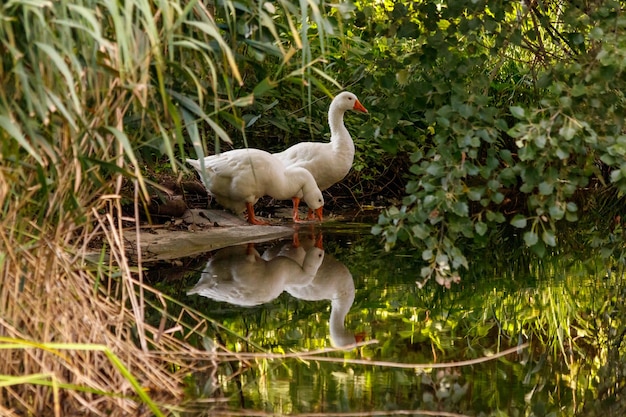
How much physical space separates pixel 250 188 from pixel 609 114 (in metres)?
4.03

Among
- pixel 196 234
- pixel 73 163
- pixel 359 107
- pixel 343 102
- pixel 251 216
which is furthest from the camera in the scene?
pixel 359 107

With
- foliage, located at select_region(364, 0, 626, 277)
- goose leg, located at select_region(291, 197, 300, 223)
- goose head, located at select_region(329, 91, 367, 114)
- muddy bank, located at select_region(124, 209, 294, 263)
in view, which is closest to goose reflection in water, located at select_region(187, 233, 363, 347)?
muddy bank, located at select_region(124, 209, 294, 263)

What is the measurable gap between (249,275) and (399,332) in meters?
1.73

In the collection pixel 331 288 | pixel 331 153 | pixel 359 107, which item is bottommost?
pixel 331 288

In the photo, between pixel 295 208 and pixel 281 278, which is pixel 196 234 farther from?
pixel 281 278

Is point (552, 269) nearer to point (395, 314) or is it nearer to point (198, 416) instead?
point (395, 314)

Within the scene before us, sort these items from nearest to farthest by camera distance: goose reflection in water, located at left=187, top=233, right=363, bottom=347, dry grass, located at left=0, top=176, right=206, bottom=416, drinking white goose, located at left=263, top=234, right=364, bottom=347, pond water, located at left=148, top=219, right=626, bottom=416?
1. dry grass, located at left=0, top=176, right=206, bottom=416
2. pond water, located at left=148, top=219, right=626, bottom=416
3. drinking white goose, located at left=263, top=234, right=364, bottom=347
4. goose reflection in water, located at left=187, top=233, right=363, bottom=347

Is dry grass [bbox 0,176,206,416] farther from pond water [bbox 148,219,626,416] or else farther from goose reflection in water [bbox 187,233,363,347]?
goose reflection in water [bbox 187,233,363,347]

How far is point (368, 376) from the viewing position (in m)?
3.73

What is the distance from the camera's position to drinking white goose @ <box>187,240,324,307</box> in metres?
5.50

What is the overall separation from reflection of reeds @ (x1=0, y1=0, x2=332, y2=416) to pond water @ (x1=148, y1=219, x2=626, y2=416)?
360 mm

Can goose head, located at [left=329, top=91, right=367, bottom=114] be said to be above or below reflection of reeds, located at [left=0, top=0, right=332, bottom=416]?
above

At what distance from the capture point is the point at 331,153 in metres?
8.62

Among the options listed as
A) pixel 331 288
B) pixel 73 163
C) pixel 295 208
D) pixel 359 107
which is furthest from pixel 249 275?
pixel 359 107
